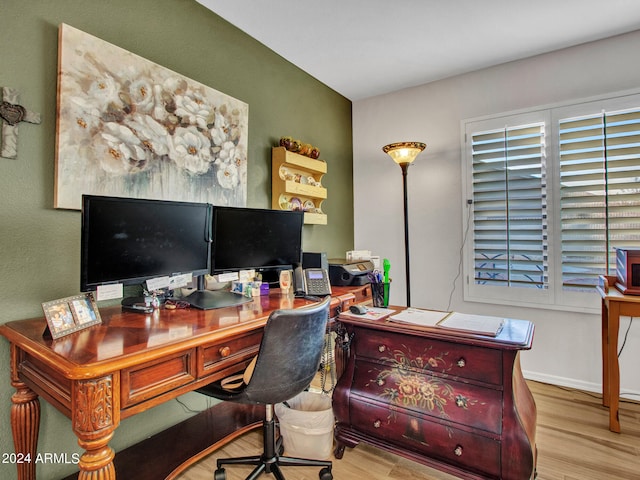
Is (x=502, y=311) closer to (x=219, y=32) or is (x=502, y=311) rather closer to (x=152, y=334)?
(x=152, y=334)

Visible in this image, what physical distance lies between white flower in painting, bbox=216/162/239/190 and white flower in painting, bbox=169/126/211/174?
102mm

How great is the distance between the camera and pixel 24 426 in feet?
4.43

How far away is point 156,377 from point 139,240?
600 mm

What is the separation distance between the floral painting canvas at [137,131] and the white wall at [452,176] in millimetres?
1670

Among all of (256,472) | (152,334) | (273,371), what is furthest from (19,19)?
(256,472)

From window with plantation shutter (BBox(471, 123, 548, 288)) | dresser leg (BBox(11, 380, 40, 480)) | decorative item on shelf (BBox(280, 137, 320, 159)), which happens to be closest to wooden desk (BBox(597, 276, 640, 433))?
window with plantation shutter (BBox(471, 123, 548, 288))

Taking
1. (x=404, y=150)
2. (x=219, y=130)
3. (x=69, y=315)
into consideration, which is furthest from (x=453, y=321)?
(x=219, y=130)

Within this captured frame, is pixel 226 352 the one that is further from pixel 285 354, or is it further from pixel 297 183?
pixel 297 183

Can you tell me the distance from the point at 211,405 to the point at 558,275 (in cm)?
269

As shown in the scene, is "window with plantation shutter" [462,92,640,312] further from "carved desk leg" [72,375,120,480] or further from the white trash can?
"carved desk leg" [72,375,120,480]

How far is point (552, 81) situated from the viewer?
107 inches

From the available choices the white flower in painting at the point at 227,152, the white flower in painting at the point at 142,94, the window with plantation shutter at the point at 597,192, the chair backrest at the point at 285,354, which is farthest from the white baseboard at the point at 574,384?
the white flower in painting at the point at 142,94

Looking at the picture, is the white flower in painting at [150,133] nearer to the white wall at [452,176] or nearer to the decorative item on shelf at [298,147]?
the decorative item on shelf at [298,147]

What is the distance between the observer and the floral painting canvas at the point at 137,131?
A: 1.56 metres
